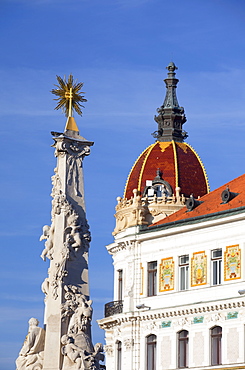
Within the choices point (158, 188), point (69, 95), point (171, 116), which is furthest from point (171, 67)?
point (69, 95)

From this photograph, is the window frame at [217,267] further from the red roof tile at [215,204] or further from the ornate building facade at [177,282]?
the red roof tile at [215,204]

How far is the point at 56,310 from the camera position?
5069cm

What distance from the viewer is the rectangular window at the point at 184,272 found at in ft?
270

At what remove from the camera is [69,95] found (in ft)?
174

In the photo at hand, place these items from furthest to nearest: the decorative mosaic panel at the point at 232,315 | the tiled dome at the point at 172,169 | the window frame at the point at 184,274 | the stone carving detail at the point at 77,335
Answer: the tiled dome at the point at 172,169
the window frame at the point at 184,274
the decorative mosaic panel at the point at 232,315
the stone carving detail at the point at 77,335

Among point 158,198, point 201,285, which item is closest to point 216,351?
point 201,285

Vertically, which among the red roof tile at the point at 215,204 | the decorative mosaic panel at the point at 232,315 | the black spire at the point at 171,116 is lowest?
the decorative mosaic panel at the point at 232,315

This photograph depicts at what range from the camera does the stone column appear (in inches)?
1988

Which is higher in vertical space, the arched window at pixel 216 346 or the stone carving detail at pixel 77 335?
the arched window at pixel 216 346

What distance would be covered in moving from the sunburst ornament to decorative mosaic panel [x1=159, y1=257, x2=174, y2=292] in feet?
103

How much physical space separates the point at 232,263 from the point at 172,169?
67.2 feet

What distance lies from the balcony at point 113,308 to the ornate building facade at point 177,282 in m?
0.06

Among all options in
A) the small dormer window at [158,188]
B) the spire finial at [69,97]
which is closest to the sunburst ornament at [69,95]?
the spire finial at [69,97]

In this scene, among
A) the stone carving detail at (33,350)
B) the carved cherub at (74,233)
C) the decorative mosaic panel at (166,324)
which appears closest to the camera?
the stone carving detail at (33,350)
